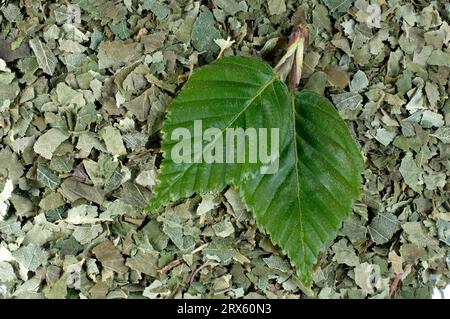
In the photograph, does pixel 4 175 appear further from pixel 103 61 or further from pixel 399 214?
pixel 399 214

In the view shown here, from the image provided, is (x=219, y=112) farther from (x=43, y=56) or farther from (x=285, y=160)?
(x=43, y=56)

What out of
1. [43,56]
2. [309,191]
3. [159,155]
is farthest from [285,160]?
[43,56]

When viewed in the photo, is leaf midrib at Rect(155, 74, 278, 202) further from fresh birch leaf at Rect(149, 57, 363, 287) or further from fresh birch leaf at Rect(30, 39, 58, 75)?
fresh birch leaf at Rect(30, 39, 58, 75)

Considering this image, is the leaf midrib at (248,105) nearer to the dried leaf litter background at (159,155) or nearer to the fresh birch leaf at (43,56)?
the dried leaf litter background at (159,155)

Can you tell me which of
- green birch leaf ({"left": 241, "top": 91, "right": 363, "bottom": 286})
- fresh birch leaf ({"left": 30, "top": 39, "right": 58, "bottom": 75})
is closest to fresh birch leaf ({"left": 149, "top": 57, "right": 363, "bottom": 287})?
green birch leaf ({"left": 241, "top": 91, "right": 363, "bottom": 286})

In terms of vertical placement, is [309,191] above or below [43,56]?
below

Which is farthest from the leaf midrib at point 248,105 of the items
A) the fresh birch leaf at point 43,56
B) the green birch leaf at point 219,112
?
the fresh birch leaf at point 43,56
